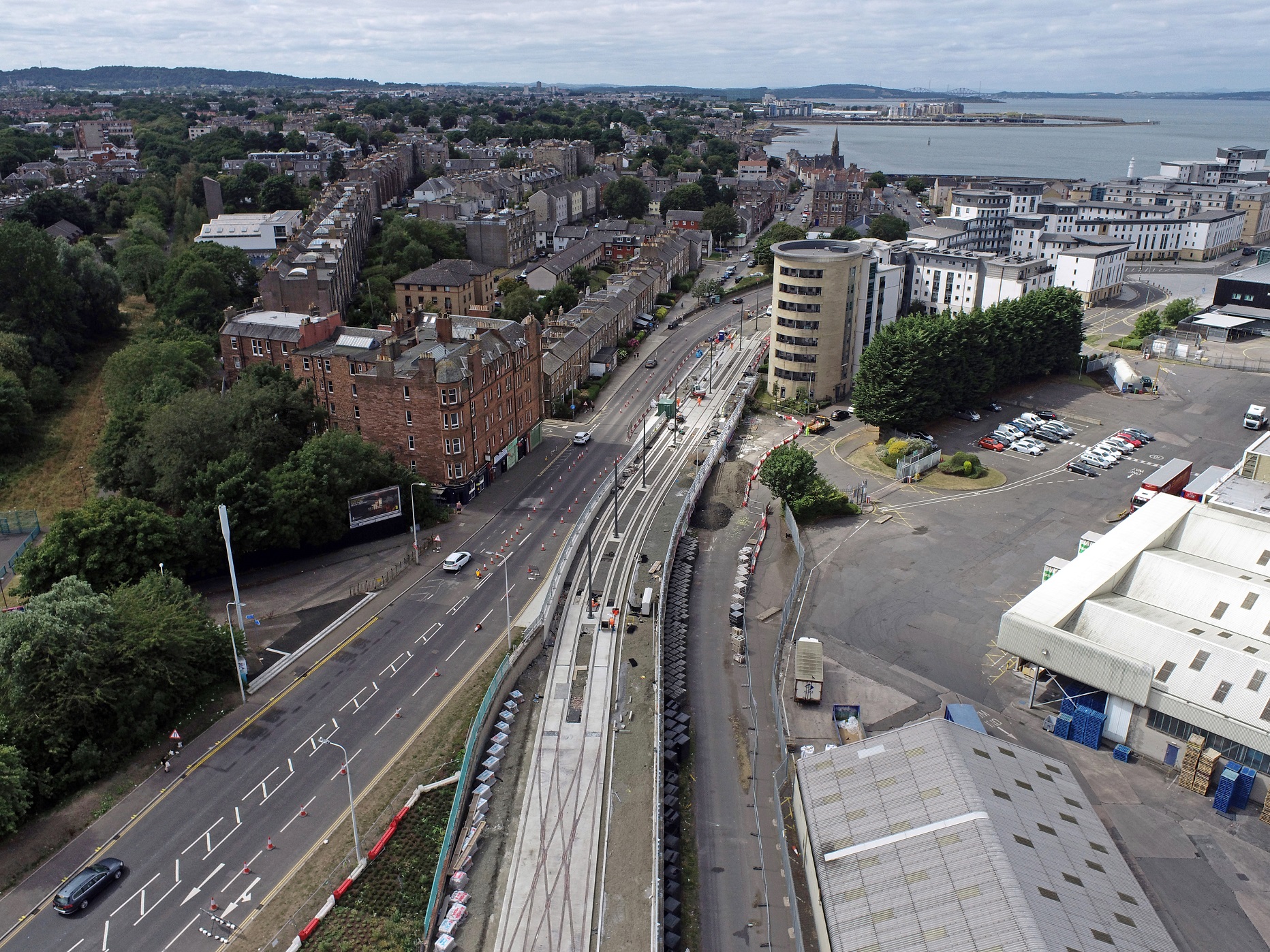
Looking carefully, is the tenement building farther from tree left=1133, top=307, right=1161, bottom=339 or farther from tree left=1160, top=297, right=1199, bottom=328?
tree left=1160, top=297, right=1199, bottom=328

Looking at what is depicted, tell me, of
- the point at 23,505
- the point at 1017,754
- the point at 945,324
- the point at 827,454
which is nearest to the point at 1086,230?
the point at 945,324

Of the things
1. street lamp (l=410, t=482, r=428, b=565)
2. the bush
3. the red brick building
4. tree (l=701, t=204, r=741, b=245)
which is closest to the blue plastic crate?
the bush

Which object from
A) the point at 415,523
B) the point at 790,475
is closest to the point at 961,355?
the point at 790,475

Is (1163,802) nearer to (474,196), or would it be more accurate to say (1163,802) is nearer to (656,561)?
→ (656,561)

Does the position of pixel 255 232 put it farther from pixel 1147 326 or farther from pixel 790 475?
pixel 1147 326

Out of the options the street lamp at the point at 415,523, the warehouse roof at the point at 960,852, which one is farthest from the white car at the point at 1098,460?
the street lamp at the point at 415,523
